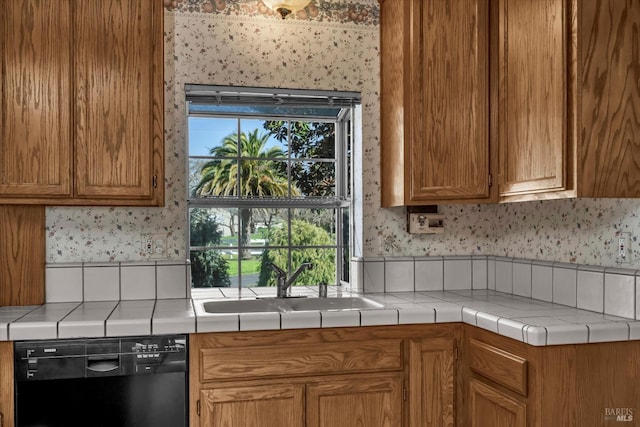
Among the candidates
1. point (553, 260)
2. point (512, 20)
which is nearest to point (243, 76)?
point (512, 20)

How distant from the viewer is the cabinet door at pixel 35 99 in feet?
7.63

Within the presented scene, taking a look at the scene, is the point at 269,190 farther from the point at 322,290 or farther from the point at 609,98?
the point at 609,98

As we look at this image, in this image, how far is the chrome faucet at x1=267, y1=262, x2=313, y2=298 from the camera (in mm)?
2850

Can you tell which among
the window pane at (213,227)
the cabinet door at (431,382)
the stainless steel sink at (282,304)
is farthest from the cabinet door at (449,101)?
the window pane at (213,227)

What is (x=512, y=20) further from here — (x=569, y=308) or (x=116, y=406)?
(x=116, y=406)

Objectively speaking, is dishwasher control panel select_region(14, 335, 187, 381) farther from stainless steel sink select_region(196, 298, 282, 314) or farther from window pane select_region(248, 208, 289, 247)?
window pane select_region(248, 208, 289, 247)

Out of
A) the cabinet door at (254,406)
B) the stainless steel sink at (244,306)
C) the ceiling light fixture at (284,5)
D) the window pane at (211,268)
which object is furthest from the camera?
the window pane at (211,268)

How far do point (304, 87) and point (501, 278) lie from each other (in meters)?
1.48

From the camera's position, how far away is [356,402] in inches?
93.7

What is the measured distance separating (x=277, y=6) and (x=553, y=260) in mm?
1767

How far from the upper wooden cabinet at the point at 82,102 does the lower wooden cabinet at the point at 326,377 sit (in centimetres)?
79

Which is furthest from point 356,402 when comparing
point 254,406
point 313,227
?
point 313,227

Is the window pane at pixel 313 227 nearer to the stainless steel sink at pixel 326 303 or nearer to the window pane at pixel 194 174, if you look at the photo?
the stainless steel sink at pixel 326 303

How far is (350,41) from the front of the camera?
3029 millimetres
